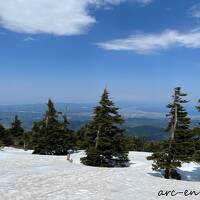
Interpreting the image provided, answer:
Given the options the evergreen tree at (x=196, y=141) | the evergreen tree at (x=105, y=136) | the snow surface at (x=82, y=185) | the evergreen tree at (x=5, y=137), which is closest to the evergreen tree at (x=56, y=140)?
the evergreen tree at (x=105, y=136)

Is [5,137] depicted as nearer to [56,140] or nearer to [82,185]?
[56,140]

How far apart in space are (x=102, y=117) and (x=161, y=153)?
31.6 ft

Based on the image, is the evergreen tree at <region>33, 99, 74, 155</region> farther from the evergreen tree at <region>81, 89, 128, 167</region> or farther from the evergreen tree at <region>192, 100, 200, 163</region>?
the evergreen tree at <region>192, 100, 200, 163</region>

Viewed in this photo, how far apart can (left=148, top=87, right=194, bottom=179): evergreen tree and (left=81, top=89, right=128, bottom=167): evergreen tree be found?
774 cm

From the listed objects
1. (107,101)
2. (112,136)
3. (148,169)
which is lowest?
(148,169)

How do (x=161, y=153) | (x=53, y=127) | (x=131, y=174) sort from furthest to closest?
1. (x=53, y=127)
2. (x=161, y=153)
3. (x=131, y=174)

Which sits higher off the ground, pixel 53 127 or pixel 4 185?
pixel 53 127

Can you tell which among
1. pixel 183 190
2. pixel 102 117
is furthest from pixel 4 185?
pixel 102 117

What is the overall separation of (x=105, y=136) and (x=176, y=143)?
33.5ft

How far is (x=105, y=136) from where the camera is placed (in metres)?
40.2

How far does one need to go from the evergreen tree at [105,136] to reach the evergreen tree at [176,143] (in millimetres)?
7742

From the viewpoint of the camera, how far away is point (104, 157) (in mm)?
43938

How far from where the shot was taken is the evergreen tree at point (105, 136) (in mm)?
39406

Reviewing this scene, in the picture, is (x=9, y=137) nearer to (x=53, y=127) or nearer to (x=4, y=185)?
(x=53, y=127)
